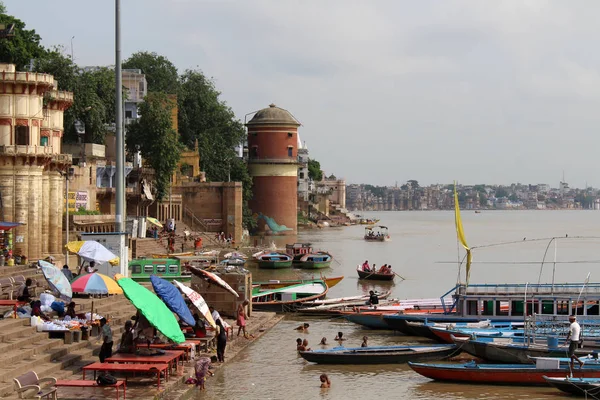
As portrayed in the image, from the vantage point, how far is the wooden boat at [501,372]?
24.1 metres

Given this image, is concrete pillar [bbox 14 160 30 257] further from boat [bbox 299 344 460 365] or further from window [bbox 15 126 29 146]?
boat [bbox 299 344 460 365]

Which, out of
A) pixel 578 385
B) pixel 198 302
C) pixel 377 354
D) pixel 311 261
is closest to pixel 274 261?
pixel 311 261

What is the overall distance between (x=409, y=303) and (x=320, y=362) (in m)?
11.0

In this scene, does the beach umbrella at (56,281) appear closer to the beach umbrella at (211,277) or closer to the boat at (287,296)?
the beach umbrella at (211,277)

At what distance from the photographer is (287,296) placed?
3906 centimetres

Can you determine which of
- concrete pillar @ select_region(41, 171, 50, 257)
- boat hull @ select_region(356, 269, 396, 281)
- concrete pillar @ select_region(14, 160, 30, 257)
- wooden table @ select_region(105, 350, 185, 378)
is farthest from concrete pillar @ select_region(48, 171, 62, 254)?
wooden table @ select_region(105, 350, 185, 378)

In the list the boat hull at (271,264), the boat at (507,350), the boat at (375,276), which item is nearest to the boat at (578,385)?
the boat at (507,350)

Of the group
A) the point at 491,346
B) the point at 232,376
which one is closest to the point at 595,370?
the point at 491,346

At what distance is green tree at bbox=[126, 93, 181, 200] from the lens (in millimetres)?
67938

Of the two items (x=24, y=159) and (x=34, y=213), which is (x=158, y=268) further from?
(x=24, y=159)

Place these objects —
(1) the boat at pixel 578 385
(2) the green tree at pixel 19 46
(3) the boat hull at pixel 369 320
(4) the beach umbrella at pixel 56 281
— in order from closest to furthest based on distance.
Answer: (1) the boat at pixel 578 385 → (4) the beach umbrella at pixel 56 281 → (3) the boat hull at pixel 369 320 → (2) the green tree at pixel 19 46

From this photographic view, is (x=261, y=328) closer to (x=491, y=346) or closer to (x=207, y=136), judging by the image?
(x=491, y=346)

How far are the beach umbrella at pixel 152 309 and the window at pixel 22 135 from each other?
19.3 m

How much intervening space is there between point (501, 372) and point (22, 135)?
2270 centimetres
